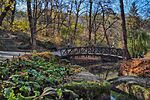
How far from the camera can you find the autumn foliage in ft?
59.9

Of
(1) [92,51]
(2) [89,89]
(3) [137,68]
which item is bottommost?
(3) [137,68]

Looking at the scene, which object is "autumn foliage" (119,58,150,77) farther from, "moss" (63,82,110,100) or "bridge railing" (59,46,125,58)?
"moss" (63,82,110,100)

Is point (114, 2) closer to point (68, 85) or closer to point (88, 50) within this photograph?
point (88, 50)

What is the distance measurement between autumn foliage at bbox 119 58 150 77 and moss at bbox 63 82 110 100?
10168mm

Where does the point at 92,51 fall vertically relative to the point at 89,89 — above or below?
above

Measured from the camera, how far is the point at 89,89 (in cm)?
799

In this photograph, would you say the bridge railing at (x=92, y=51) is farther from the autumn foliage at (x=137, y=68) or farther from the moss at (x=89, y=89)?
the moss at (x=89, y=89)

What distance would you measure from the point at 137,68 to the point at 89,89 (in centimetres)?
1141

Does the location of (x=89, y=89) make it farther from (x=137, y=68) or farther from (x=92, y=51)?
(x=92, y=51)

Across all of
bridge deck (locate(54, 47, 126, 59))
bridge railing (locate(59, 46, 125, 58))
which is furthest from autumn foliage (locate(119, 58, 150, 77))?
bridge railing (locate(59, 46, 125, 58))

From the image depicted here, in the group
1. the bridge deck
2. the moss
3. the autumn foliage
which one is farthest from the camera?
the bridge deck

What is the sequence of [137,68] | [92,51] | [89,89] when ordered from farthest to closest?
1. [92,51]
2. [137,68]
3. [89,89]

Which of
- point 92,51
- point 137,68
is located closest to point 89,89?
point 137,68

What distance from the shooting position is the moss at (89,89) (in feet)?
25.4
